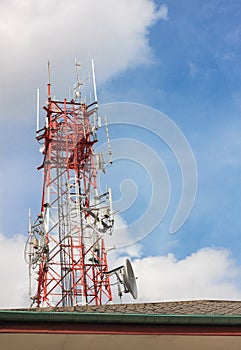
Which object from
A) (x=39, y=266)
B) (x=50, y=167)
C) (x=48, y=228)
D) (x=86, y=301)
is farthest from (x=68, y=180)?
(x=86, y=301)

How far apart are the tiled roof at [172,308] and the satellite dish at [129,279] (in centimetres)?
591

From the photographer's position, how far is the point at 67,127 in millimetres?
26547

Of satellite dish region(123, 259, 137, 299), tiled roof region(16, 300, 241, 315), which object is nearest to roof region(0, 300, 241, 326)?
tiled roof region(16, 300, 241, 315)

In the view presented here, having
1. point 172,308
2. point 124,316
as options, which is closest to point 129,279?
point 172,308

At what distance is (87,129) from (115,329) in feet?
57.1

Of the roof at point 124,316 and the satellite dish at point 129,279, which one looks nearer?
the roof at point 124,316

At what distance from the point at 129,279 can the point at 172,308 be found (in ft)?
24.8

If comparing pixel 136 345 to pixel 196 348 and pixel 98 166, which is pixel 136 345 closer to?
pixel 196 348

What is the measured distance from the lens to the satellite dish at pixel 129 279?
61.6ft

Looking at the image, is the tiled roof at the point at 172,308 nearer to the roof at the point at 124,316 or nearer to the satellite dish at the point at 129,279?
the roof at the point at 124,316

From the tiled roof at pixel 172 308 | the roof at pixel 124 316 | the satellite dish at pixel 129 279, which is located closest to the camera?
the roof at pixel 124 316

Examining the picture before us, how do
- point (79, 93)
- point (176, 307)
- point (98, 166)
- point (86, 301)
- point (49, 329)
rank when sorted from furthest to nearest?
point (79, 93) → point (98, 166) → point (86, 301) → point (176, 307) → point (49, 329)

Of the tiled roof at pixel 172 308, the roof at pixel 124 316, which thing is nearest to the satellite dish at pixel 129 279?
the tiled roof at pixel 172 308

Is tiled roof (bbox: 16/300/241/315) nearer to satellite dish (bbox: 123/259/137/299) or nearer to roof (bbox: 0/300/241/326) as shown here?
roof (bbox: 0/300/241/326)
